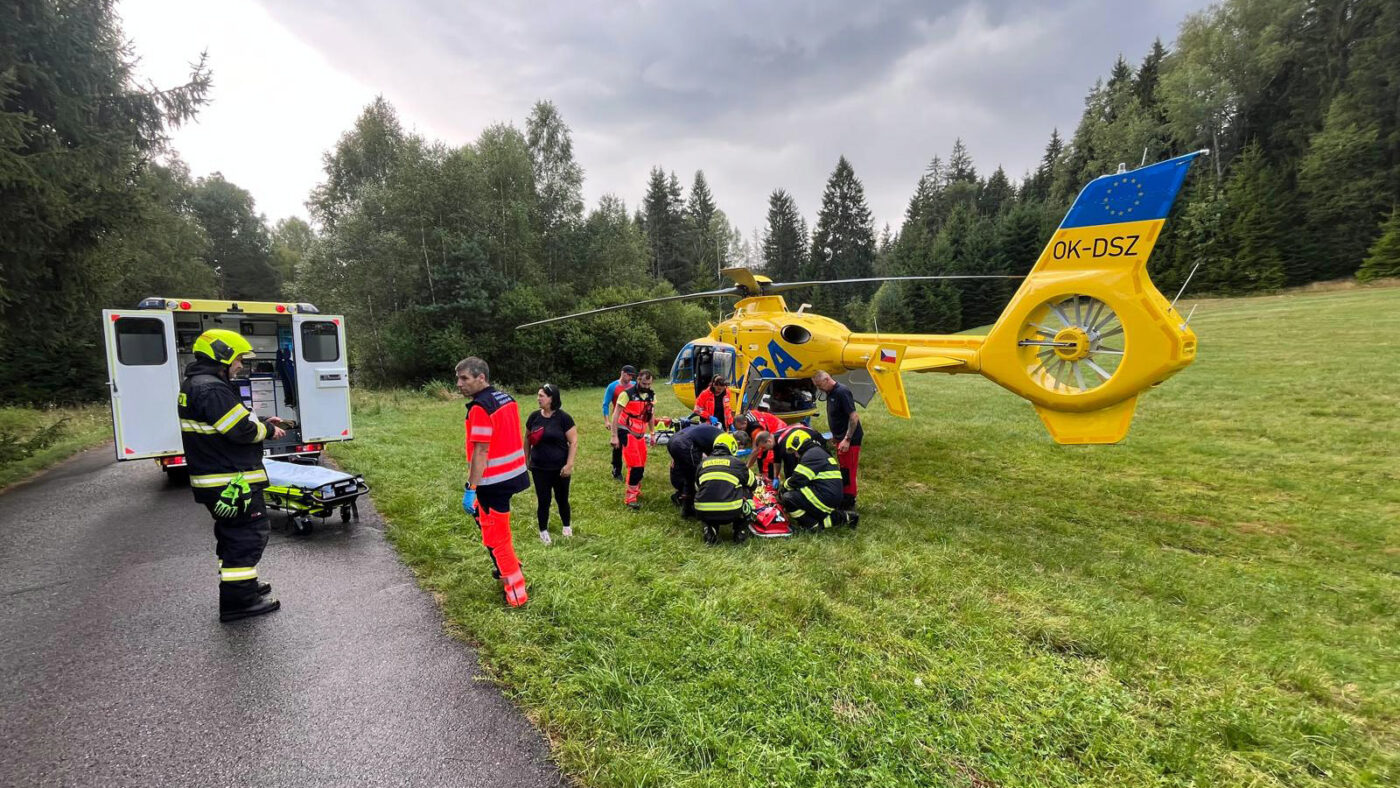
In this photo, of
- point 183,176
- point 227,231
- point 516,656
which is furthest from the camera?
point 227,231

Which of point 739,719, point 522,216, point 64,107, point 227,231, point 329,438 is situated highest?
point 227,231

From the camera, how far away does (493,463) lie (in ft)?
12.8

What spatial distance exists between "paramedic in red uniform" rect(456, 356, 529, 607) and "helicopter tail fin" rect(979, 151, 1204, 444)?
4923 millimetres

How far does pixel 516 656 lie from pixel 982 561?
161 inches

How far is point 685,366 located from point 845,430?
4.79 meters

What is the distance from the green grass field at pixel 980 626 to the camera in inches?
97.9

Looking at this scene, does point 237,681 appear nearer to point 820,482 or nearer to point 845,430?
point 820,482

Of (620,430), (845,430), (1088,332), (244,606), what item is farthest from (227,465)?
(1088,332)

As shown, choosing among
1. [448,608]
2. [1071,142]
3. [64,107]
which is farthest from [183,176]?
[1071,142]

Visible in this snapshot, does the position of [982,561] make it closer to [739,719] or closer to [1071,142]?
[739,719]

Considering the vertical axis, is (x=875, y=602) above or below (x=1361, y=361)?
below

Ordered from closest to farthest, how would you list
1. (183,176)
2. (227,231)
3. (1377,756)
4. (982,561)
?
(1377,756), (982,561), (183,176), (227,231)

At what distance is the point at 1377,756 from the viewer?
248cm

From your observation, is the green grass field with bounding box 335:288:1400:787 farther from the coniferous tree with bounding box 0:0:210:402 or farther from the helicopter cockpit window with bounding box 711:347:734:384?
the coniferous tree with bounding box 0:0:210:402
